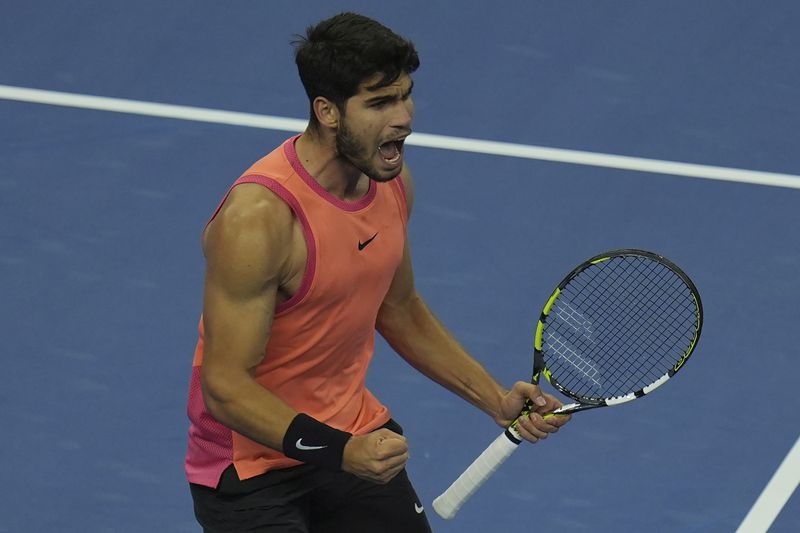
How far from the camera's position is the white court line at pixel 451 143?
27.2ft

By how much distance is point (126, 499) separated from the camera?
6.67m

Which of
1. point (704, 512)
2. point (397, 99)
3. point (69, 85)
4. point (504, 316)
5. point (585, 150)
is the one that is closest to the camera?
point (397, 99)

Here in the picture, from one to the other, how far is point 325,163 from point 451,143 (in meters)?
3.73

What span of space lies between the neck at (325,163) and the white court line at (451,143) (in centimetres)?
360

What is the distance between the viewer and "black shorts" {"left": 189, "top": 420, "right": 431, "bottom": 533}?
5070 mm

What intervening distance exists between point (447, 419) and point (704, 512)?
1.11 meters

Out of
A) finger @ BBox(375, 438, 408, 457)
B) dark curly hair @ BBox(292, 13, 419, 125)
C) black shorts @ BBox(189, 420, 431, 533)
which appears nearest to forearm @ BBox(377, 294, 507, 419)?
black shorts @ BBox(189, 420, 431, 533)

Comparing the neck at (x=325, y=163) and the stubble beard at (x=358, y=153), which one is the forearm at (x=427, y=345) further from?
the stubble beard at (x=358, y=153)

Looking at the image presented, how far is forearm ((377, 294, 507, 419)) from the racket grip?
0.99 ft

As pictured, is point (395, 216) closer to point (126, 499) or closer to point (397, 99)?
point (397, 99)

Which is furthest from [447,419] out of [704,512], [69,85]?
[69,85]

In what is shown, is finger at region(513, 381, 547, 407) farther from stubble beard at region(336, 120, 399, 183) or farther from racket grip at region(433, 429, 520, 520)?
stubble beard at region(336, 120, 399, 183)

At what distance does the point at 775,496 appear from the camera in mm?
6598

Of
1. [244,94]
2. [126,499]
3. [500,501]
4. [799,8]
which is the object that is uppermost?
[799,8]
